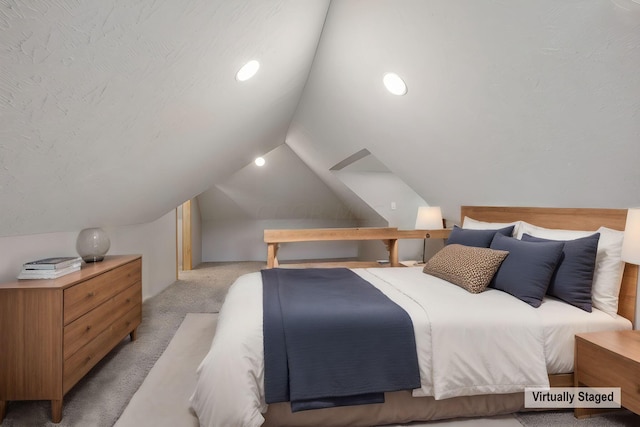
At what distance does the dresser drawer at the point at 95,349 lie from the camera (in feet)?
5.97

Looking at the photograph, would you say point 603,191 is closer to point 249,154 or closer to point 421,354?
point 421,354

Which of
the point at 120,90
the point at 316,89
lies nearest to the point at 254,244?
the point at 316,89

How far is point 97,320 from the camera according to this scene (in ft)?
7.04

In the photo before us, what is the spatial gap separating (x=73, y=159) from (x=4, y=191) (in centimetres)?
28

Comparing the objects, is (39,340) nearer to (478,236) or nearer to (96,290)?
(96,290)

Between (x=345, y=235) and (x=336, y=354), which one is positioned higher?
(x=345, y=235)

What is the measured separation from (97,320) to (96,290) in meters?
0.19

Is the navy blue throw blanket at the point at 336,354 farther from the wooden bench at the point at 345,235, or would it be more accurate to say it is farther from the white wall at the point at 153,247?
the white wall at the point at 153,247

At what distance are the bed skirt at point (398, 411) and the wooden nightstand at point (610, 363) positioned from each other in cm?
33

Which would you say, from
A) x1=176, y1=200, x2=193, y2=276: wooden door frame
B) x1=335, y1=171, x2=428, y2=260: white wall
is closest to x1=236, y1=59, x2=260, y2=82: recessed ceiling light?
x1=335, y1=171, x2=428, y2=260: white wall

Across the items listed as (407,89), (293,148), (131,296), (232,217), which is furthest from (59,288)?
(232,217)

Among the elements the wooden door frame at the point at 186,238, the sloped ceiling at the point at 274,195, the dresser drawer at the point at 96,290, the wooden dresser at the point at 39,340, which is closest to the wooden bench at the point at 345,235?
the dresser drawer at the point at 96,290

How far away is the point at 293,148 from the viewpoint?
546 centimetres

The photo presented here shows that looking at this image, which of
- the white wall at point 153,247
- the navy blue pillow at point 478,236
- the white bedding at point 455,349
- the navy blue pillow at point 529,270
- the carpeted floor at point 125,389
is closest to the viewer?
the white bedding at point 455,349
